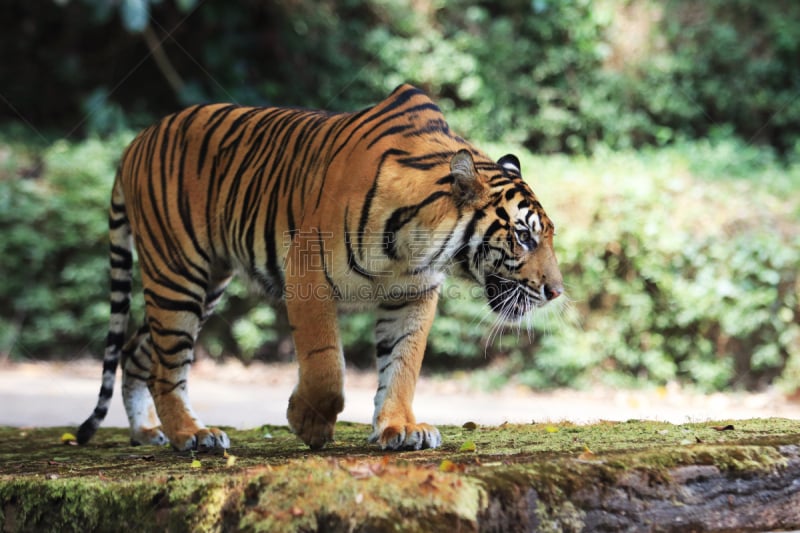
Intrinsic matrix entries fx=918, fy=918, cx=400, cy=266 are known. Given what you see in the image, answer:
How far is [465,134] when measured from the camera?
15.9m

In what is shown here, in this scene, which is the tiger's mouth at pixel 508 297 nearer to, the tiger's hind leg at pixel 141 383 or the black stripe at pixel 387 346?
the black stripe at pixel 387 346

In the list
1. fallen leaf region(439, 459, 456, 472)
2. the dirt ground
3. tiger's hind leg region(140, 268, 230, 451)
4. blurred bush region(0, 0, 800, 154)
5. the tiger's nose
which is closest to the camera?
fallen leaf region(439, 459, 456, 472)

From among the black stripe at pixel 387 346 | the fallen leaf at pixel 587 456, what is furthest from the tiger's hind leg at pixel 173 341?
the fallen leaf at pixel 587 456

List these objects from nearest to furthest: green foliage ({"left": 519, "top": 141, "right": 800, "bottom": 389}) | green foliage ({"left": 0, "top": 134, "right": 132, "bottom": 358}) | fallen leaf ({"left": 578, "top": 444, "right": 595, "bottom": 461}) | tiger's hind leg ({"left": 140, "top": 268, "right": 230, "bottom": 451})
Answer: fallen leaf ({"left": 578, "top": 444, "right": 595, "bottom": 461}), tiger's hind leg ({"left": 140, "top": 268, "right": 230, "bottom": 451}), green foliage ({"left": 519, "top": 141, "right": 800, "bottom": 389}), green foliage ({"left": 0, "top": 134, "right": 132, "bottom": 358})

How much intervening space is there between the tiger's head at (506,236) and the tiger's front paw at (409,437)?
737 millimetres

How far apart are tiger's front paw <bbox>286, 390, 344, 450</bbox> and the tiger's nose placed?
1.10 metres

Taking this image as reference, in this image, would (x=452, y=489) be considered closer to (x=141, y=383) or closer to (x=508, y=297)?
(x=508, y=297)

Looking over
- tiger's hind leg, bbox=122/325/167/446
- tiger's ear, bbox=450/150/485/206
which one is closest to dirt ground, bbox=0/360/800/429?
tiger's hind leg, bbox=122/325/167/446

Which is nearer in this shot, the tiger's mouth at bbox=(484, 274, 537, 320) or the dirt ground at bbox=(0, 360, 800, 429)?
the tiger's mouth at bbox=(484, 274, 537, 320)

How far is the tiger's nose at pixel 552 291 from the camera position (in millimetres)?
4375

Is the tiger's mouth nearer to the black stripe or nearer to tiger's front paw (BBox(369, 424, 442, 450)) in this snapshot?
the black stripe

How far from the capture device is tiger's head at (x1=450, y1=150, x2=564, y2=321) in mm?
4336

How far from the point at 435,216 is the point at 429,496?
173 cm

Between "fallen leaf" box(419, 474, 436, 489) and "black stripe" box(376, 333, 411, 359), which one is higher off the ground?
"black stripe" box(376, 333, 411, 359)
